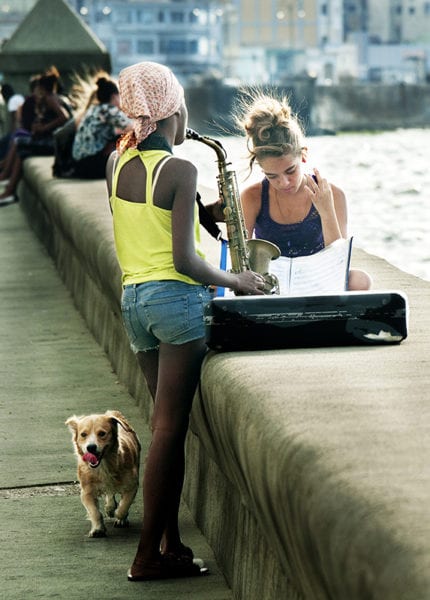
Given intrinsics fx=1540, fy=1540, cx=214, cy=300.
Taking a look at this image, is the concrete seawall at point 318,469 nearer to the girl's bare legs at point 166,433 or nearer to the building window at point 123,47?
the girl's bare legs at point 166,433

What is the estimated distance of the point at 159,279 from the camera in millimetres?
4867

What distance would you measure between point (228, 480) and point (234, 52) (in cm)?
17548

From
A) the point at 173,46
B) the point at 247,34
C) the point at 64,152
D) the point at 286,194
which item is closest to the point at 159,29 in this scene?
the point at 173,46

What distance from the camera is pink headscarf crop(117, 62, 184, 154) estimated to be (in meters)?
4.82

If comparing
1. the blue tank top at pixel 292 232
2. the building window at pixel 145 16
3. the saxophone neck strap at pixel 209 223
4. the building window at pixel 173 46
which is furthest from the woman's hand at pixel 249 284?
the building window at pixel 145 16

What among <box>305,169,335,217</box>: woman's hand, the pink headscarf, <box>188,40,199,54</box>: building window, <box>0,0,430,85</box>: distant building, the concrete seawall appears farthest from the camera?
<box>188,40,199,54</box>: building window

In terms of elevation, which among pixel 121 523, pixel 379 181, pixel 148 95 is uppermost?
pixel 148 95

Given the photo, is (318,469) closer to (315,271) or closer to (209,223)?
(209,223)

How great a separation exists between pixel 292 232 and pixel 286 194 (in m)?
0.16

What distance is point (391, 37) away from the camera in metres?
185

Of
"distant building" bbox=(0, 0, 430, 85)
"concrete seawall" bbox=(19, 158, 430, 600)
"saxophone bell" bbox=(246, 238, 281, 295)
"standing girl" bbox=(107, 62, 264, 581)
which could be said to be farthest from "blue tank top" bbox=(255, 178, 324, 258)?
"distant building" bbox=(0, 0, 430, 85)

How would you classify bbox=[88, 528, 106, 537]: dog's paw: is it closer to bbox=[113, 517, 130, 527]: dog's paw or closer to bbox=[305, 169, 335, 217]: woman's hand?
bbox=[113, 517, 130, 527]: dog's paw

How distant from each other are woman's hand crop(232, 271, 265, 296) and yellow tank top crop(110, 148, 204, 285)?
168 millimetres

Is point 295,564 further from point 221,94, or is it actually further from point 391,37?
point 391,37
